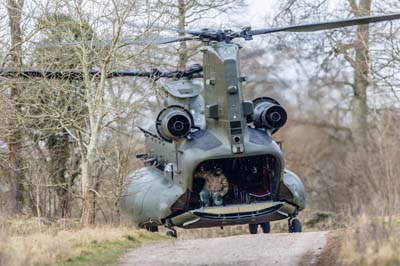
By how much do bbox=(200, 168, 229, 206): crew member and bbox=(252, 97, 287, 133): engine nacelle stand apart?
1415 millimetres

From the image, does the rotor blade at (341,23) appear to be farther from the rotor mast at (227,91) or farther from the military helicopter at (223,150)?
the rotor mast at (227,91)

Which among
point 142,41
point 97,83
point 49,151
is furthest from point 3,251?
point 49,151

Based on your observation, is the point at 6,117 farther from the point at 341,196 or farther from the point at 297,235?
the point at 341,196

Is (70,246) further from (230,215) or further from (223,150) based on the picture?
(230,215)

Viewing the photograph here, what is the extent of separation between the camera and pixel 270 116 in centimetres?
1861

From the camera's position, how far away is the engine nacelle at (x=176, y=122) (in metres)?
18.5

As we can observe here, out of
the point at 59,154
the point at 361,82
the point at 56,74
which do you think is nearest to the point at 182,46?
the point at 59,154

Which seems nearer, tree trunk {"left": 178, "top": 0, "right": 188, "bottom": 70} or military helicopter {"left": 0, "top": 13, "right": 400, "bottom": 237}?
military helicopter {"left": 0, "top": 13, "right": 400, "bottom": 237}

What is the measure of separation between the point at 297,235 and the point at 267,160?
330cm

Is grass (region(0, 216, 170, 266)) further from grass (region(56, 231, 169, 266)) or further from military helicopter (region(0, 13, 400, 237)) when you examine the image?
military helicopter (region(0, 13, 400, 237))

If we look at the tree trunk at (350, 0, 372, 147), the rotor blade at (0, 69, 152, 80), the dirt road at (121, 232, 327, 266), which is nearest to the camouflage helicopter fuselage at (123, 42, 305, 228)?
the rotor blade at (0, 69, 152, 80)

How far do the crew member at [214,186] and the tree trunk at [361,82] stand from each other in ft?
53.3

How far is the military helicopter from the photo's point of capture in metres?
18.0

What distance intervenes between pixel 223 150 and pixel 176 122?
4.20 feet
